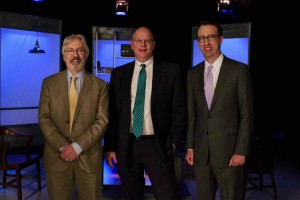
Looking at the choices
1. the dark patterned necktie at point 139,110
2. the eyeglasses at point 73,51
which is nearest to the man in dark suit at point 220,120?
the dark patterned necktie at point 139,110

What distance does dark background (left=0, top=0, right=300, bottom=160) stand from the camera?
7.58m

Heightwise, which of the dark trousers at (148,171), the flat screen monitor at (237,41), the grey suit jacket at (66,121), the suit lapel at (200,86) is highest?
the flat screen monitor at (237,41)

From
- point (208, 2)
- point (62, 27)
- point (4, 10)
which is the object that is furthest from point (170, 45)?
point (4, 10)

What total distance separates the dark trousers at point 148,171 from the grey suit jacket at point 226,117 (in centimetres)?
28

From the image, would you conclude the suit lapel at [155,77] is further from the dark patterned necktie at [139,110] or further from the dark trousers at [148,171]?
the dark trousers at [148,171]

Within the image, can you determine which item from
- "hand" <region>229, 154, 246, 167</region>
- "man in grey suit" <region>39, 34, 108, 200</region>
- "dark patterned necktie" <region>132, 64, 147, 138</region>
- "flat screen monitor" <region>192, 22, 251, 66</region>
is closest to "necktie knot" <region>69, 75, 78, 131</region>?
"man in grey suit" <region>39, 34, 108, 200</region>

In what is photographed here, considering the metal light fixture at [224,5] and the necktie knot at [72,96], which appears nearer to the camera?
the necktie knot at [72,96]

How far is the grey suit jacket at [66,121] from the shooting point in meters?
2.78

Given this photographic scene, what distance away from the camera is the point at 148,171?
3.05 m

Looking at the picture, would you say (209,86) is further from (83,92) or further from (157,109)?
(83,92)

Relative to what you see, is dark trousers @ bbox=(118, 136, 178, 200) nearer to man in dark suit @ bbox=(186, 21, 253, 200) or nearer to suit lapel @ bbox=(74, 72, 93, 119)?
man in dark suit @ bbox=(186, 21, 253, 200)

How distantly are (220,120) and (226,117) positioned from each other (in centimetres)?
5

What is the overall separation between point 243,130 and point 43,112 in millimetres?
1451

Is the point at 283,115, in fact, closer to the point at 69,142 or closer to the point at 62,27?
the point at 62,27
